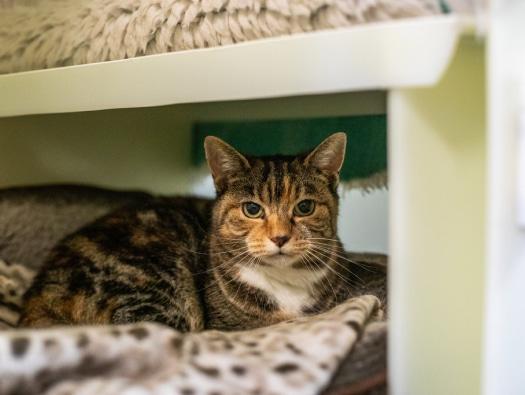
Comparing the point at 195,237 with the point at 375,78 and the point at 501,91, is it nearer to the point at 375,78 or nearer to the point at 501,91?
the point at 375,78

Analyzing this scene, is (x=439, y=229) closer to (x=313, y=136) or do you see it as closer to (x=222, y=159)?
(x=222, y=159)

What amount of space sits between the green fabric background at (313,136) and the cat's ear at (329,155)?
Answer: 31cm

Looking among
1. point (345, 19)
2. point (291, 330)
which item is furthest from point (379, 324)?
point (345, 19)

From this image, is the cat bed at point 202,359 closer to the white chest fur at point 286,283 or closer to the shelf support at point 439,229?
the shelf support at point 439,229

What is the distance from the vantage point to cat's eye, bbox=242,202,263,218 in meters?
1.16

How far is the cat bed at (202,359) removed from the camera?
0.72 meters

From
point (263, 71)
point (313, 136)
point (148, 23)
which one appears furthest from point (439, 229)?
point (313, 136)

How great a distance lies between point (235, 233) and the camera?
117 cm

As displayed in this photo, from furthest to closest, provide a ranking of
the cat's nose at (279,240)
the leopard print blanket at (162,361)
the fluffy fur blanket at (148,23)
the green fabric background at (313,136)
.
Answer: the green fabric background at (313,136) → the cat's nose at (279,240) → the fluffy fur blanket at (148,23) → the leopard print blanket at (162,361)

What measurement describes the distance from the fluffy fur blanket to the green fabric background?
56 centimetres

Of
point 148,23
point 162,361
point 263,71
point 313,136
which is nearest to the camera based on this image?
point 162,361

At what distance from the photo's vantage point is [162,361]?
769mm

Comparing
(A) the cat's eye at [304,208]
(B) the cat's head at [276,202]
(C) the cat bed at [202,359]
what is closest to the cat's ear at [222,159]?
(B) the cat's head at [276,202]

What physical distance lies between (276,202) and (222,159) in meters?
0.14
